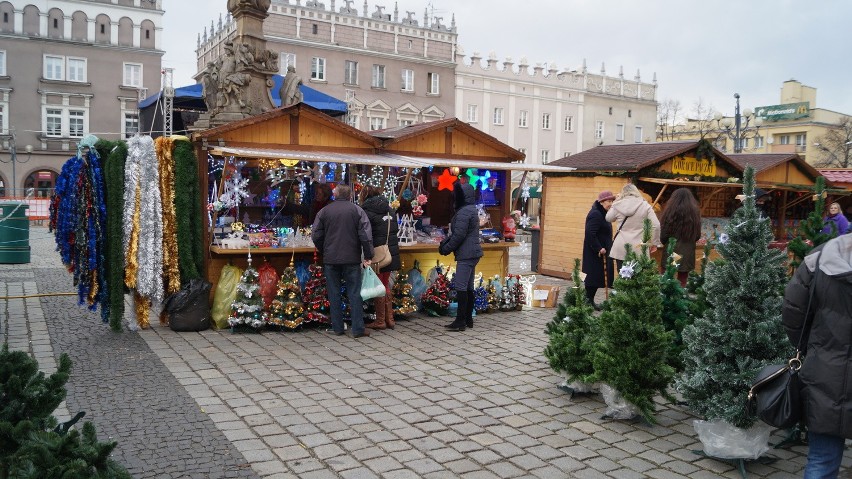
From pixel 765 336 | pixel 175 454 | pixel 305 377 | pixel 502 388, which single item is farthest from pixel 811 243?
pixel 175 454

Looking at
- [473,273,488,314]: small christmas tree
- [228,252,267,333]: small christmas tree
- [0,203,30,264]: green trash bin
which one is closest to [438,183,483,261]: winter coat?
[473,273,488,314]: small christmas tree

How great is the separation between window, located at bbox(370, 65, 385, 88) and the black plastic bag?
37.8m

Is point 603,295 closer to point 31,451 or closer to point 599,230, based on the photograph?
point 599,230

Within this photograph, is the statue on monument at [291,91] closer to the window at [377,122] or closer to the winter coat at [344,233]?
A: the winter coat at [344,233]

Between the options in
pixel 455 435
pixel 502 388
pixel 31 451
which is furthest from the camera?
pixel 502 388

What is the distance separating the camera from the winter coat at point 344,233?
795 centimetres

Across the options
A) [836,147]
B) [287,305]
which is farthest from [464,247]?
[836,147]

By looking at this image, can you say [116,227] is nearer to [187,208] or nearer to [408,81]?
[187,208]

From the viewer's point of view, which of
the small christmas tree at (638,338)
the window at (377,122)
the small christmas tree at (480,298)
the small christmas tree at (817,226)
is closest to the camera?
the small christmas tree at (817,226)

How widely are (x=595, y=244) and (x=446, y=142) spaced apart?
273 centimetres

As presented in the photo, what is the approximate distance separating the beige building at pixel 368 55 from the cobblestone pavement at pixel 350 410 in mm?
34476

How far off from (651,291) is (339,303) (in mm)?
4151

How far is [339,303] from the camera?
8.23 m

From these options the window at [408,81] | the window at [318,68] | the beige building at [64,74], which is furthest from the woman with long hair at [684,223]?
the window at [408,81]
